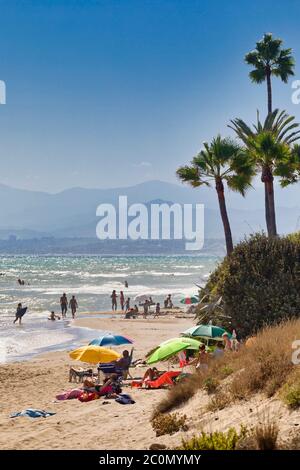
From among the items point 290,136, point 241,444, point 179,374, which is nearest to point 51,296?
point 290,136

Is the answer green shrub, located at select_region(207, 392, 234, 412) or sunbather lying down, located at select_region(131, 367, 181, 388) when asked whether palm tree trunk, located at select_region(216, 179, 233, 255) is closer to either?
sunbather lying down, located at select_region(131, 367, 181, 388)

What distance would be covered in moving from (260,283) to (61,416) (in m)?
9.75

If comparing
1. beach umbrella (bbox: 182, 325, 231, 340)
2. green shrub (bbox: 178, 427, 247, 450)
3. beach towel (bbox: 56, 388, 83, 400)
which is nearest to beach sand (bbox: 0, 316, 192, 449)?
beach towel (bbox: 56, 388, 83, 400)

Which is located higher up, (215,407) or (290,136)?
(290,136)

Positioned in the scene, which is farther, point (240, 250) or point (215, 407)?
point (240, 250)

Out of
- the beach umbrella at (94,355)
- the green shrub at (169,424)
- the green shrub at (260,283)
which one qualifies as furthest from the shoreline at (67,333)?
the green shrub at (169,424)

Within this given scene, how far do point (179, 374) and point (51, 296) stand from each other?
48.3 metres

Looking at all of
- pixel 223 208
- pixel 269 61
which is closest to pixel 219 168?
pixel 223 208

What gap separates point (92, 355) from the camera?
17703mm

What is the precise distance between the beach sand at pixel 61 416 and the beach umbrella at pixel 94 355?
113 cm

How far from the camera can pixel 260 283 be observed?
66.1 ft

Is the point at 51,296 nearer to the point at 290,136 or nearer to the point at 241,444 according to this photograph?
the point at 290,136

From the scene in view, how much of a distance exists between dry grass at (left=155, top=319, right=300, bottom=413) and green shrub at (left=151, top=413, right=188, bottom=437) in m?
0.73

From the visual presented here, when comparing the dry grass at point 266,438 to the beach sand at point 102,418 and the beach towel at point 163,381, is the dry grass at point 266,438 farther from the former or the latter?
the beach towel at point 163,381
